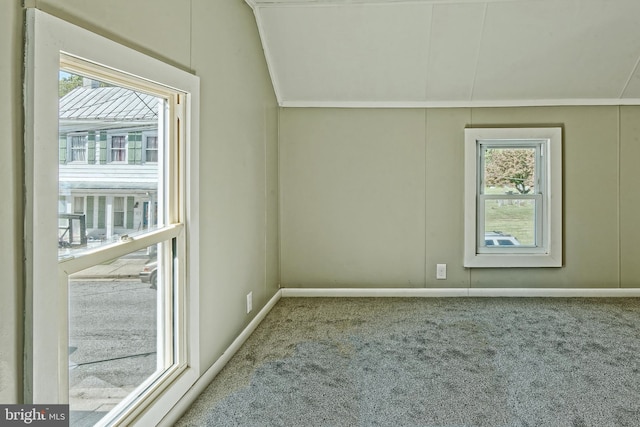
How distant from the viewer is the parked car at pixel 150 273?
1774 millimetres

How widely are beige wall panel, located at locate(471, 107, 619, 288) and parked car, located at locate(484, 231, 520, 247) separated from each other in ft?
0.82

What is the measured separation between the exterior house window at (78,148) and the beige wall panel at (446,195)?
9.64 ft

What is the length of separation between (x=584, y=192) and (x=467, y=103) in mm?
1255

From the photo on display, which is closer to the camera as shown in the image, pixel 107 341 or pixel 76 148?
pixel 76 148

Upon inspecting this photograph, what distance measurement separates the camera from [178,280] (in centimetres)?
198

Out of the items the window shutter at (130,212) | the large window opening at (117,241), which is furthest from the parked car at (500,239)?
the window shutter at (130,212)

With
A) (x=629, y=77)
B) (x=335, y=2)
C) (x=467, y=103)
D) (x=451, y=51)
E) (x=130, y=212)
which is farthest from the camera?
(x=467, y=103)

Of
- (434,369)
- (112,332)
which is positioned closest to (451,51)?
(434,369)

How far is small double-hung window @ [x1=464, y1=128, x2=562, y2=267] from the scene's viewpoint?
3.74m

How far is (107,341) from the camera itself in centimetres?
154

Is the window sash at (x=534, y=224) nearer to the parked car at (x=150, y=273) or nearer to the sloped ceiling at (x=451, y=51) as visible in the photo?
the sloped ceiling at (x=451, y=51)

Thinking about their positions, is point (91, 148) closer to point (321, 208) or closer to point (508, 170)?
point (321, 208)

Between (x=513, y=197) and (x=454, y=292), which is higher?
(x=513, y=197)

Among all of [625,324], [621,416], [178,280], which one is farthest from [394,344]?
[625,324]
